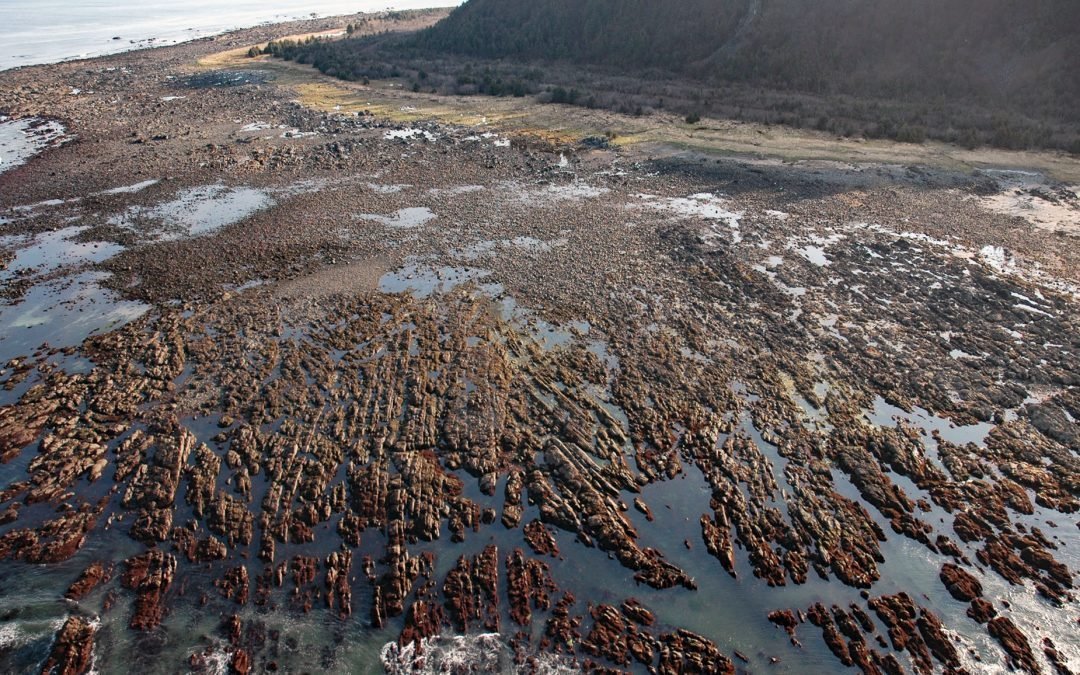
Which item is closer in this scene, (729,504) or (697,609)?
(697,609)

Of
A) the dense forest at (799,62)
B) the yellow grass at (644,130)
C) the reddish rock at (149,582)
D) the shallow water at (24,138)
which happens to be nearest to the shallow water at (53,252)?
the shallow water at (24,138)

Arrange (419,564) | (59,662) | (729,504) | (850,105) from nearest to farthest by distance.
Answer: (59,662) < (419,564) < (729,504) < (850,105)

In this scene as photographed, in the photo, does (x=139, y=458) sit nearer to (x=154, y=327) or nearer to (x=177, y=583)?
(x=177, y=583)

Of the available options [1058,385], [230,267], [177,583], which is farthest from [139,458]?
[1058,385]

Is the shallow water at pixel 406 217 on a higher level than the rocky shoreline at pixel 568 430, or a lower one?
higher

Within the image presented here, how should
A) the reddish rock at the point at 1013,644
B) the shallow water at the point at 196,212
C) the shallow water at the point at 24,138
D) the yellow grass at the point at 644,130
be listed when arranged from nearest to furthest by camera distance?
the reddish rock at the point at 1013,644, the shallow water at the point at 196,212, the yellow grass at the point at 644,130, the shallow water at the point at 24,138

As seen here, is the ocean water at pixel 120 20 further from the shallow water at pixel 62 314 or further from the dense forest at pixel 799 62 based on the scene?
the shallow water at pixel 62 314

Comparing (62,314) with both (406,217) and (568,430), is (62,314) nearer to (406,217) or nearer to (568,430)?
(406,217)

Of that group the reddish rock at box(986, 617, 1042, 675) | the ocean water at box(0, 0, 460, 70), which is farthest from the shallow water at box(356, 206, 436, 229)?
the ocean water at box(0, 0, 460, 70)
